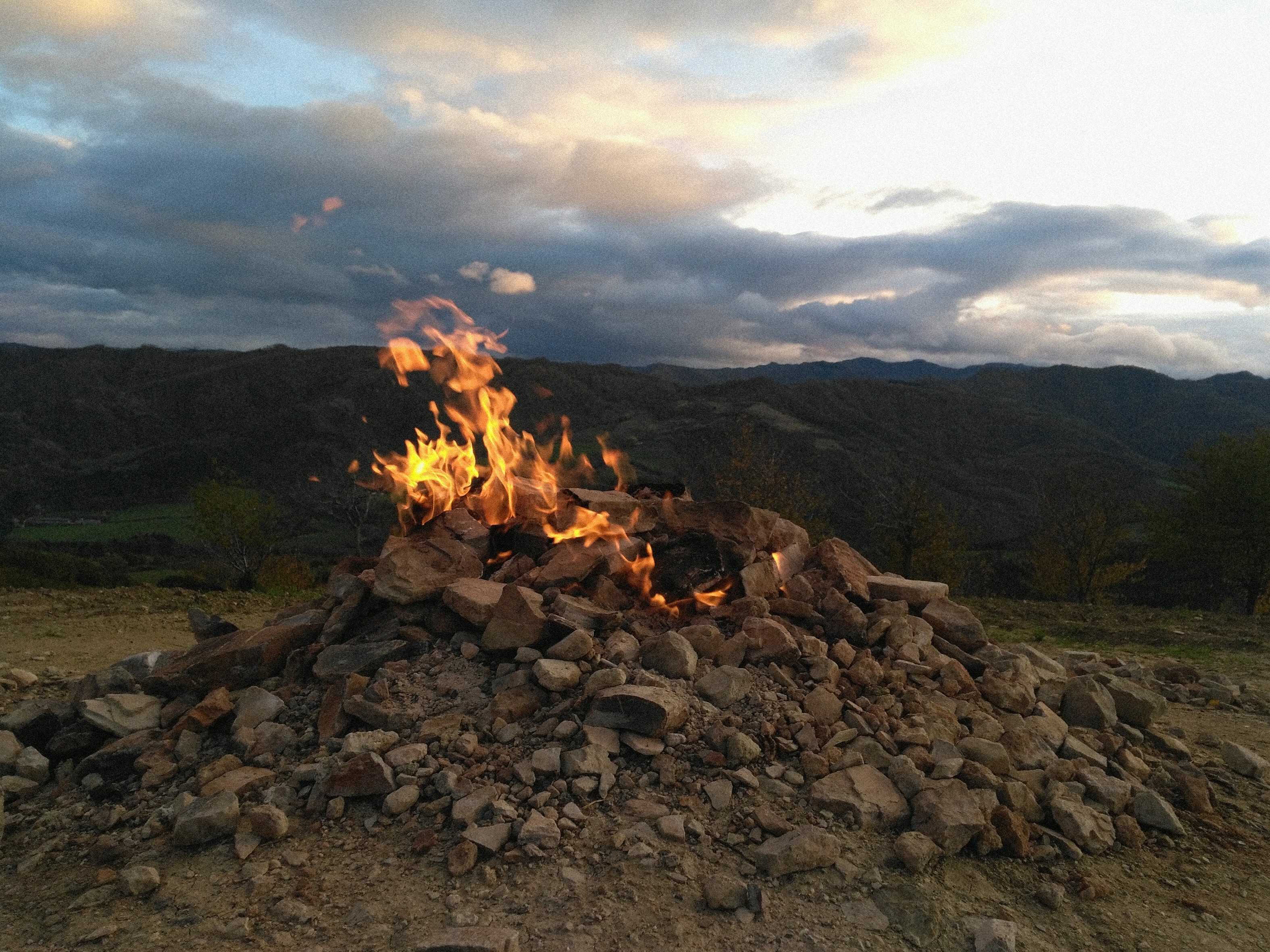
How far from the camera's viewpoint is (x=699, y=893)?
15.3ft

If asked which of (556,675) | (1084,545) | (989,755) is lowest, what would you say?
(1084,545)

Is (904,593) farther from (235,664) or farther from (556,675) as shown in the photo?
(235,664)

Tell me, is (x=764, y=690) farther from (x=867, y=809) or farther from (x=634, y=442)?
(x=634, y=442)

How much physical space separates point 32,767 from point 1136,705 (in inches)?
407

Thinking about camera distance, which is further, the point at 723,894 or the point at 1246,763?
the point at 1246,763

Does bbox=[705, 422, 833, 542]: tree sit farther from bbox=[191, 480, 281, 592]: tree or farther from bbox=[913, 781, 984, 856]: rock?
bbox=[913, 781, 984, 856]: rock

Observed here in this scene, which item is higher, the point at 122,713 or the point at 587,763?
the point at 587,763

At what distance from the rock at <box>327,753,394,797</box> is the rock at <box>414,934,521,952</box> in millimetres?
1375

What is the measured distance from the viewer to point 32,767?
20.6 feet

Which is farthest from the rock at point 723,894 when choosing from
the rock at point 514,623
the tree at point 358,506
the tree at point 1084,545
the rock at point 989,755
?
the tree at point 1084,545

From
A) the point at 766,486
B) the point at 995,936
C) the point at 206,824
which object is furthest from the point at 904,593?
the point at 766,486

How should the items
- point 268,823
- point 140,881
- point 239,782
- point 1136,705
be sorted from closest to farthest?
point 140,881, point 268,823, point 239,782, point 1136,705

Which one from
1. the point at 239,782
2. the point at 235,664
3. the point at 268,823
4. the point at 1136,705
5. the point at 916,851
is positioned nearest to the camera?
the point at 916,851

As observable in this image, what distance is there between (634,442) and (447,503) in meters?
95.8
